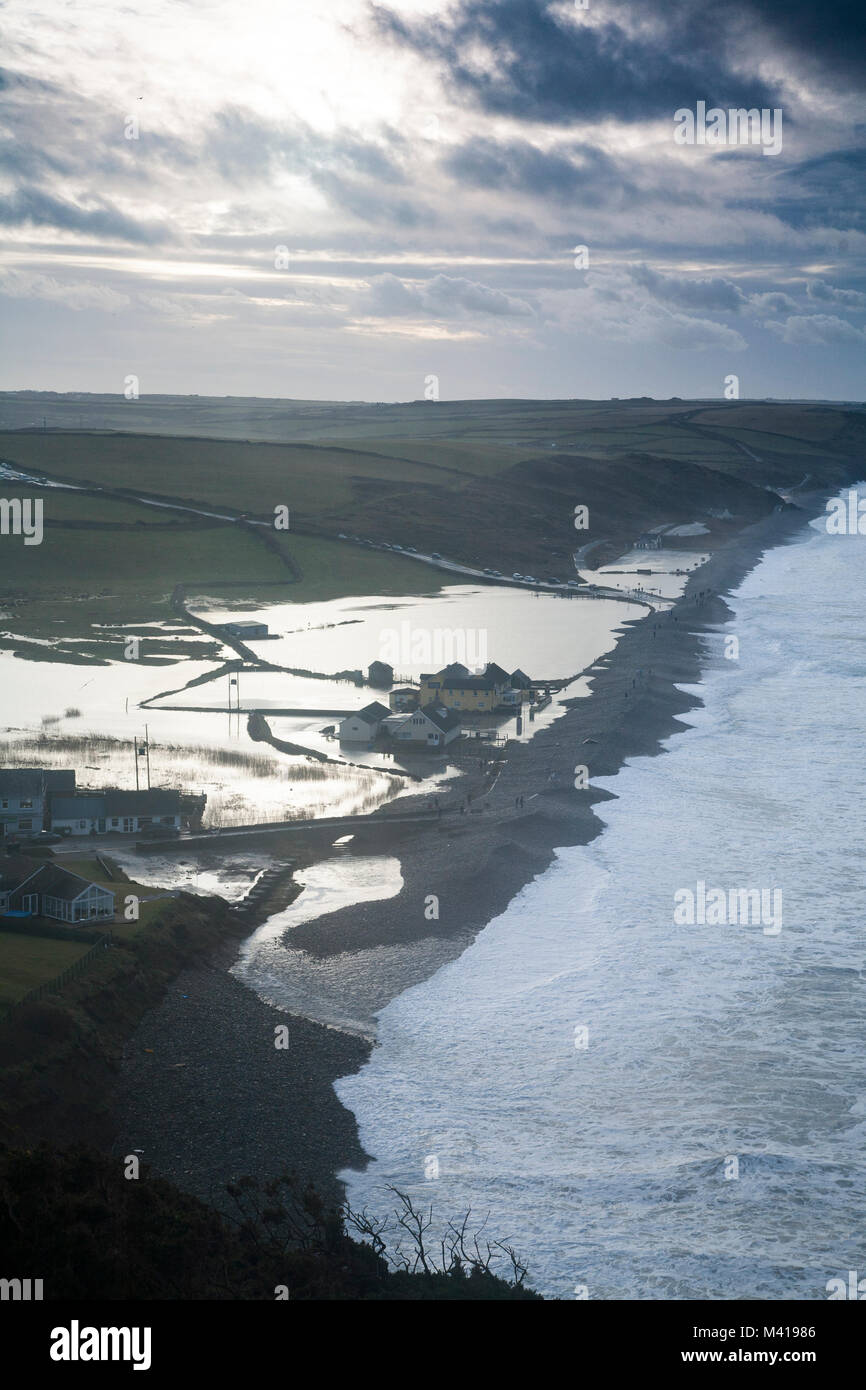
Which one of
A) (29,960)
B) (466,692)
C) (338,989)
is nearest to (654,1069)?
(338,989)

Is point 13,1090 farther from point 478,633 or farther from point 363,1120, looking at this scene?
point 478,633

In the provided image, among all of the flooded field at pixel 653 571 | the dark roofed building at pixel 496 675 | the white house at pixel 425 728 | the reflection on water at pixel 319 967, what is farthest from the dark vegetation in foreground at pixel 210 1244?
the flooded field at pixel 653 571

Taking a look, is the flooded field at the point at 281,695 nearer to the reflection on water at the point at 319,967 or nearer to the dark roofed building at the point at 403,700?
the dark roofed building at the point at 403,700

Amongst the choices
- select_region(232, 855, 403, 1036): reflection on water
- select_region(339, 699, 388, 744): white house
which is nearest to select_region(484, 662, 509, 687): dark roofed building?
select_region(339, 699, 388, 744): white house

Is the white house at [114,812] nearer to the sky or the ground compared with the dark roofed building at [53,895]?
nearer to the sky

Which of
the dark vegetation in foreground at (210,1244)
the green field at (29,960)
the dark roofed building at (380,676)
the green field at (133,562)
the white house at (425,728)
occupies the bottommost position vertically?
the dark vegetation in foreground at (210,1244)

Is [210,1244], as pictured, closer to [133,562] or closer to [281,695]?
[281,695]

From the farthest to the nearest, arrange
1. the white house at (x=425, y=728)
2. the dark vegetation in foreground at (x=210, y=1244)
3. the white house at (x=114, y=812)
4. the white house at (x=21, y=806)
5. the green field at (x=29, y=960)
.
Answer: the white house at (x=425, y=728)
the white house at (x=114, y=812)
the white house at (x=21, y=806)
the green field at (x=29, y=960)
the dark vegetation in foreground at (x=210, y=1244)
